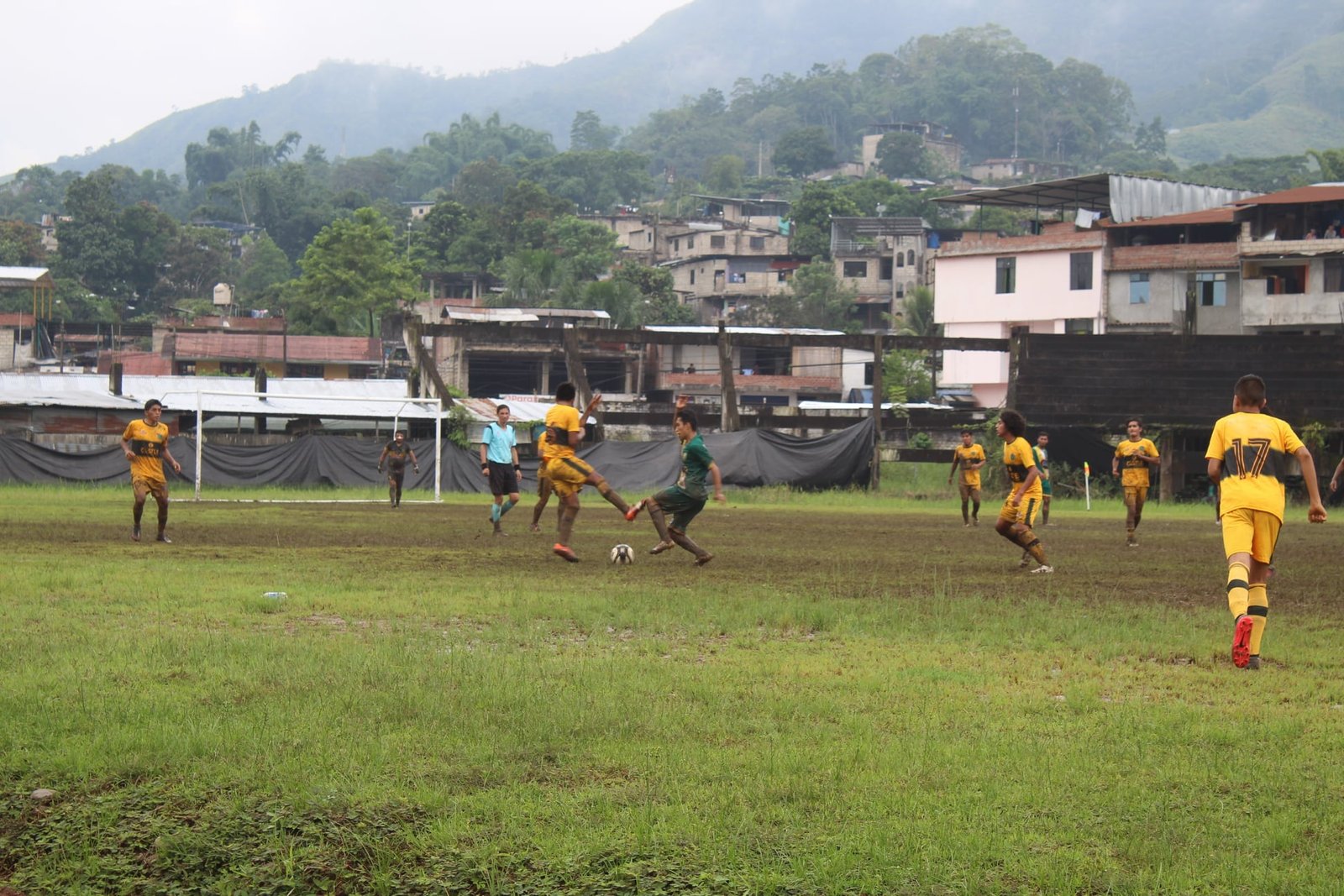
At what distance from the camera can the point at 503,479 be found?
2231 cm

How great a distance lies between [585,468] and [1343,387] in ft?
→ 100.0

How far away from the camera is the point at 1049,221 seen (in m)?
74.2

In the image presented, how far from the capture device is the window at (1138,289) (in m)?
68.9

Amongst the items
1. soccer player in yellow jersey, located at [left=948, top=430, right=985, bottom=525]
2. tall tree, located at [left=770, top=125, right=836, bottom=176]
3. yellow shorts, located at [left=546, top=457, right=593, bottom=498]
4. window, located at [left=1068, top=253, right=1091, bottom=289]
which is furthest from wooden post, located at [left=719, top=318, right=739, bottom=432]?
tall tree, located at [left=770, top=125, right=836, bottom=176]

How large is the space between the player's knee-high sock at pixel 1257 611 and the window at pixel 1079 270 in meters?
62.8

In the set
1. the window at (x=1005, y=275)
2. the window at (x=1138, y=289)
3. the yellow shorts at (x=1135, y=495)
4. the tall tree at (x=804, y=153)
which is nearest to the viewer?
the yellow shorts at (x=1135, y=495)

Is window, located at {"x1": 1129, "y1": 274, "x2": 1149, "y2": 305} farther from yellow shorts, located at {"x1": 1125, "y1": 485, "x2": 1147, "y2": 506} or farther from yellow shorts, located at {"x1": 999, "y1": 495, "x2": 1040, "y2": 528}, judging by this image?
yellow shorts, located at {"x1": 999, "y1": 495, "x2": 1040, "y2": 528}

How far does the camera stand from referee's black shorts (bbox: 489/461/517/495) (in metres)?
22.2

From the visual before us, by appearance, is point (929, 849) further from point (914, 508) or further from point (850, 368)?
point (850, 368)

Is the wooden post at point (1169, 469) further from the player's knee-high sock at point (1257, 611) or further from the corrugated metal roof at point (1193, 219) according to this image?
the player's knee-high sock at point (1257, 611)

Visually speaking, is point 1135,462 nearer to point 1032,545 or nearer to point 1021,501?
point 1032,545

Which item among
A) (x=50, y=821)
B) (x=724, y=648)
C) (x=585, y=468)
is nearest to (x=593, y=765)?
(x=50, y=821)

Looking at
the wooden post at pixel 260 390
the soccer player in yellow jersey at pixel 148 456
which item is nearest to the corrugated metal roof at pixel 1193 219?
the wooden post at pixel 260 390

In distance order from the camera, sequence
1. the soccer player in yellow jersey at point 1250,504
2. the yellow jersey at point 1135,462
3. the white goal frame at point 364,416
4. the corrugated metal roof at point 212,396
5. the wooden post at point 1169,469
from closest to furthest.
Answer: the soccer player in yellow jersey at point 1250,504, the yellow jersey at point 1135,462, the white goal frame at point 364,416, the wooden post at point 1169,469, the corrugated metal roof at point 212,396
